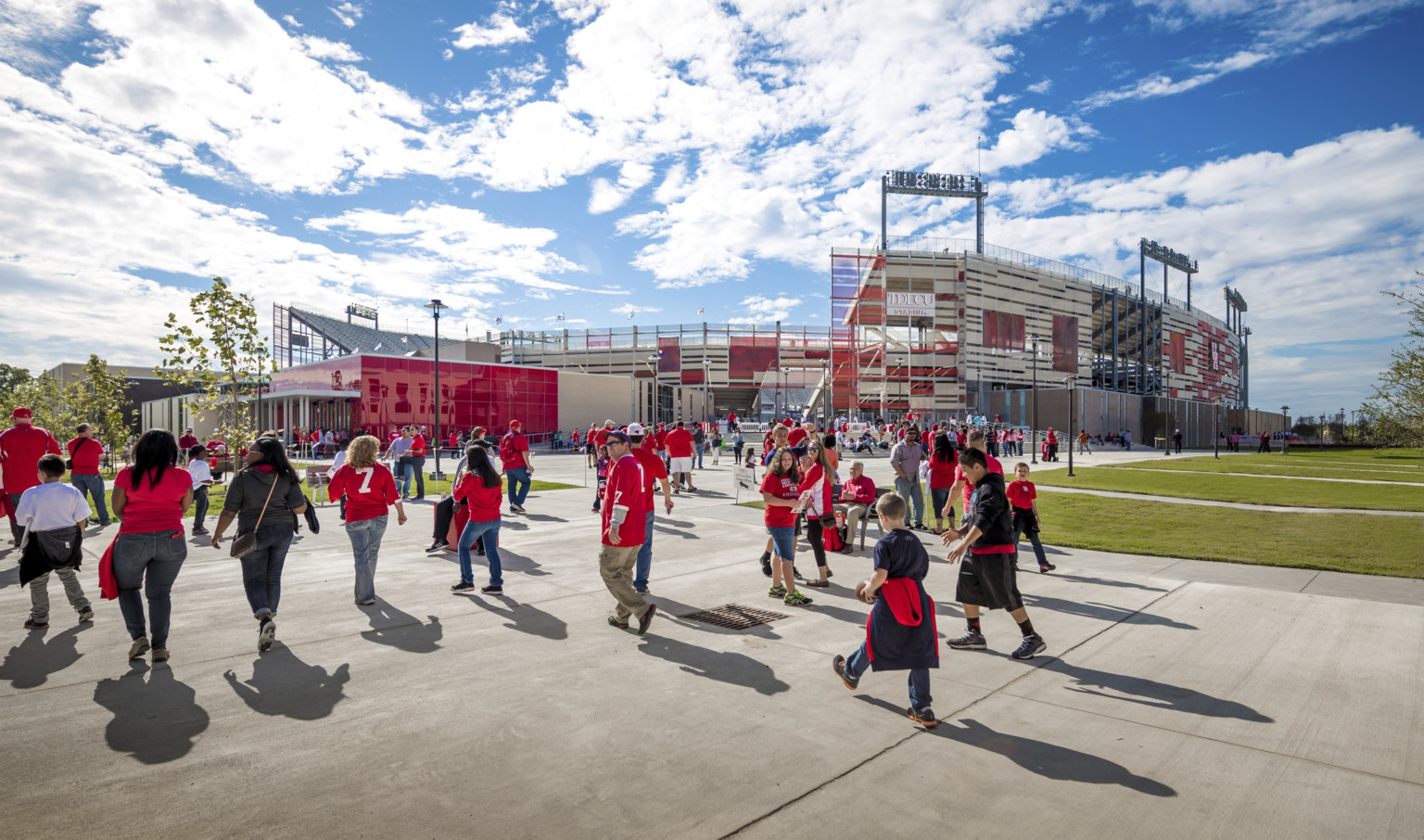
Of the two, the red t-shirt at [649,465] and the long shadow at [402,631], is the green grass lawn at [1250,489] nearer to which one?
the red t-shirt at [649,465]

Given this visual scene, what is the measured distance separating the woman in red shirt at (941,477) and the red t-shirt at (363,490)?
23.4 ft

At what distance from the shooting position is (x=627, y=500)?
245 inches

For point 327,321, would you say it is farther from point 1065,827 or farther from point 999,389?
point 1065,827

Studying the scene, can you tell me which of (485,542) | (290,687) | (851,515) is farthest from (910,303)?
(290,687)

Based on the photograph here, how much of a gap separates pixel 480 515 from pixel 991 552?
17.4 feet

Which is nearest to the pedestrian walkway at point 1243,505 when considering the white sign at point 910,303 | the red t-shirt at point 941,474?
the red t-shirt at point 941,474

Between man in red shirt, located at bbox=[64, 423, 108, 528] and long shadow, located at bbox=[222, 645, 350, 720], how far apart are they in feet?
22.4

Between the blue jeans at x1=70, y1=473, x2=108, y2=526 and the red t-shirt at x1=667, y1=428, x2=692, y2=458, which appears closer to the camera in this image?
the blue jeans at x1=70, y1=473, x2=108, y2=526

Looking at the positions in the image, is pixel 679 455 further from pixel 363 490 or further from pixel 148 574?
pixel 148 574

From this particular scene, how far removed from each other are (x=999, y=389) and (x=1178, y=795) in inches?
2692

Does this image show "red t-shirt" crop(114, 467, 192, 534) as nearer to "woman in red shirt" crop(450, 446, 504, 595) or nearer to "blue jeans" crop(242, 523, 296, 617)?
"blue jeans" crop(242, 523, 296, 617)

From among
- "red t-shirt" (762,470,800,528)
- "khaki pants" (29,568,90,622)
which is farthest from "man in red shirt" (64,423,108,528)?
"red t-shirt" (762,470,800,528)

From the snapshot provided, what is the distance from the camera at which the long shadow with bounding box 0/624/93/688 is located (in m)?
5.08

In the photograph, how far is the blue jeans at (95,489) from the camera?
1125 centimetres
